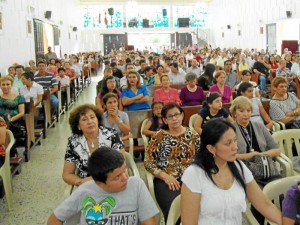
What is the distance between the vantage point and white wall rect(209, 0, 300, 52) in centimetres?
1667

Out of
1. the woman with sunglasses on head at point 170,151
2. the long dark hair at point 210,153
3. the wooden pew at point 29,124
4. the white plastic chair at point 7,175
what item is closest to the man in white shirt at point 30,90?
the wooden pew at point 29,124

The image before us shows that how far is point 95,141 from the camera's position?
3076 millimetres

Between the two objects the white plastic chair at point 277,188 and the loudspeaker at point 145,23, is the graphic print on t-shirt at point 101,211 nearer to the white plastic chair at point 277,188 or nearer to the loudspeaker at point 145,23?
the white plastic chair at point 277,188

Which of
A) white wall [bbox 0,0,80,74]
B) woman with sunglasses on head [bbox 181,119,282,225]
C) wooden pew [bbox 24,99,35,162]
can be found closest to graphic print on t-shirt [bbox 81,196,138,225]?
woman with sunglasses on head [bbox 181,119,282,225]

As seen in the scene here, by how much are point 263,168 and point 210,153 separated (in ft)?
3.60

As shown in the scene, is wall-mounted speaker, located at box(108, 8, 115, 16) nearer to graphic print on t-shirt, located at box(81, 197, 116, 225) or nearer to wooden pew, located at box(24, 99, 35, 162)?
wooden pew, located at box(24, 99, 35, 162)

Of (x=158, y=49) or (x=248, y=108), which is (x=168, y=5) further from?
(x=248, y=108)

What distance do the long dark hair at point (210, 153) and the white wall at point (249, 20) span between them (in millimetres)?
14910

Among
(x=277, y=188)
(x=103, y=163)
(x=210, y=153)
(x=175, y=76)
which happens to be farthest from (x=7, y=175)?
(x=175, y=76)

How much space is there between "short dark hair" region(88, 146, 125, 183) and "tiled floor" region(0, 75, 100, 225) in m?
1.93

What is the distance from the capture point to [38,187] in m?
4.63

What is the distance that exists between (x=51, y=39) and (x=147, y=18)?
Answer: 12811 mm

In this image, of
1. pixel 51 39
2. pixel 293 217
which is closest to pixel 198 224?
pixel 293 217

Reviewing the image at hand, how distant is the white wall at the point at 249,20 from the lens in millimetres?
16672
